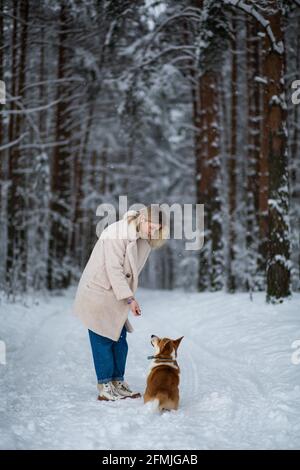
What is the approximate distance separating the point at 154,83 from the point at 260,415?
443 inches

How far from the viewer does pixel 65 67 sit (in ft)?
53.6

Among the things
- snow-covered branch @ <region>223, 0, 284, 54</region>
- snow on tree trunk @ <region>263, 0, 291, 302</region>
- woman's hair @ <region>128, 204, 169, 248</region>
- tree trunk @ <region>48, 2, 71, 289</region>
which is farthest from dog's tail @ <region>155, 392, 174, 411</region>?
tree trunk @ <region>48, 2, 71, 289</region>

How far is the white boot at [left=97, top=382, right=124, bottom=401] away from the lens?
498cm

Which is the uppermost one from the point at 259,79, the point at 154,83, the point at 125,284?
the point at 154,83

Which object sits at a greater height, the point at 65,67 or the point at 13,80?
the point at 65,67

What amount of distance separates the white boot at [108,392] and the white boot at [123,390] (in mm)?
58

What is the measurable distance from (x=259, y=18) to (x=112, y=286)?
7444 mm

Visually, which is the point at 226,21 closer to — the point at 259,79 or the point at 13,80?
the point at 259,79

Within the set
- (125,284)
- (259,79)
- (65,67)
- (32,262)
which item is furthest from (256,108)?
(125,284)

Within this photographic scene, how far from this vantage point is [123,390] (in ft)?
16.9

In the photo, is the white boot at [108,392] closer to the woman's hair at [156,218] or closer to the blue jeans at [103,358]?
the blue jeans at [103,358]

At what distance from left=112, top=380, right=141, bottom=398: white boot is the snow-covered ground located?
0.15 meters
